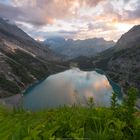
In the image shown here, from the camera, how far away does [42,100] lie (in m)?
188

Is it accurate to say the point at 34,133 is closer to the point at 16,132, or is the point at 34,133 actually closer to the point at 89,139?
the point at 16,132

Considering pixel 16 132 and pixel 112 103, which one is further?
pixel 112 103

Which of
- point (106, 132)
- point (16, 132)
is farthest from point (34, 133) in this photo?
point (106, 132)

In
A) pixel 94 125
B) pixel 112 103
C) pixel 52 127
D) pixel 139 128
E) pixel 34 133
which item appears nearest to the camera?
pixel 34 133

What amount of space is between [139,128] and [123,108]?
0.69m

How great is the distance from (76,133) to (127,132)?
168cm

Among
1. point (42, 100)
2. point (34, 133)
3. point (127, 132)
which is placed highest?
point (34, 133)

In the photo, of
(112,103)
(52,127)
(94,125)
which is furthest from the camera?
(112,103)

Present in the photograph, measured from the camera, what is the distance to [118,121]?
6285 mm

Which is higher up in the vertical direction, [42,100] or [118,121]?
[118,121]

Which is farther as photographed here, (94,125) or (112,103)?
→ (112,103)

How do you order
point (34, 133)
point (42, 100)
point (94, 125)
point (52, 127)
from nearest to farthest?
point (34, 133)
point (52, 127)
point (94, 125)
point (42, 100)

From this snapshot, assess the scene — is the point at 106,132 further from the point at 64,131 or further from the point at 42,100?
the point at 42,100

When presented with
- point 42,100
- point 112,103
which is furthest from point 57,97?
point 112,103
